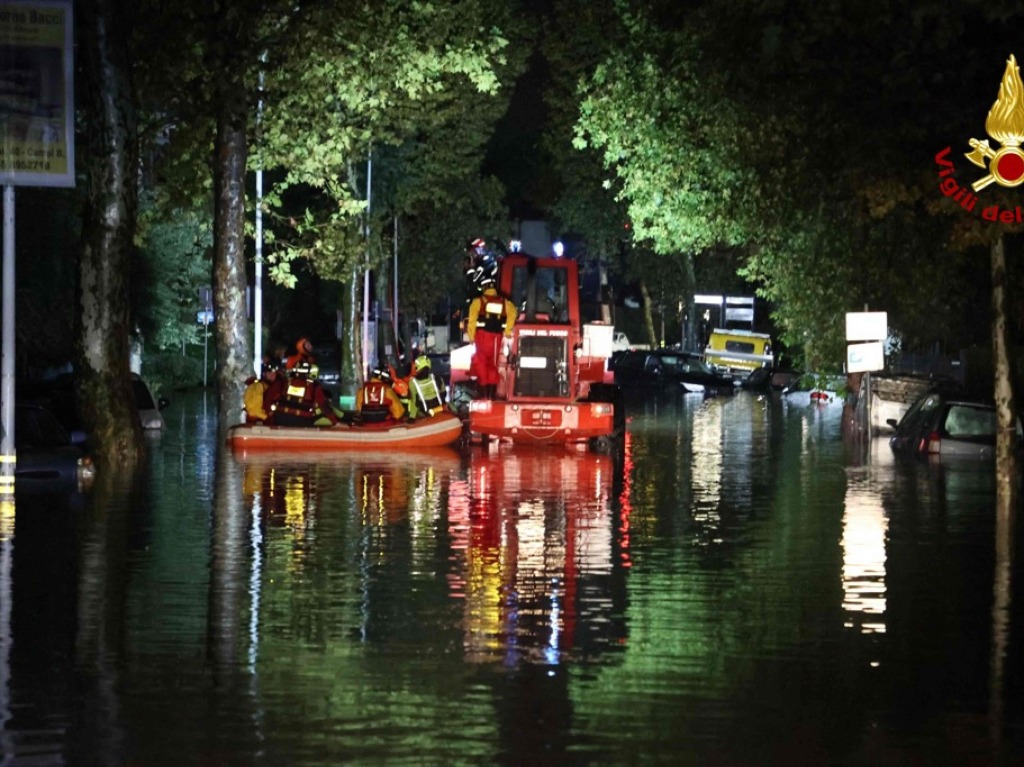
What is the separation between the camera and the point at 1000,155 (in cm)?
2342

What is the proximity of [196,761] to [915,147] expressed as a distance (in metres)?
18.4

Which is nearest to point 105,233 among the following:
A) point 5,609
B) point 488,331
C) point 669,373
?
point 488,331

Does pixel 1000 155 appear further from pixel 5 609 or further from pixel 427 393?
pixel 5 609

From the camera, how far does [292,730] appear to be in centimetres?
988

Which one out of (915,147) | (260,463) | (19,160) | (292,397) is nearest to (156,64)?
(292,397)

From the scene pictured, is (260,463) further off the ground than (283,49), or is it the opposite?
(283,49)

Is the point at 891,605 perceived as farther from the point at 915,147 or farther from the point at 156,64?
the point at 156,64

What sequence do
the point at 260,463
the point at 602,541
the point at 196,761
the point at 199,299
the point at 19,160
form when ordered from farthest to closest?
the point at 199,299 → the point at 260,463 → the point at 19,160 → the point at 602,541 → the point at 196,761

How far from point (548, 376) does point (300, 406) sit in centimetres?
409

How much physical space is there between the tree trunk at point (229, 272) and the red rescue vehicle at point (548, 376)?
17.8 ft

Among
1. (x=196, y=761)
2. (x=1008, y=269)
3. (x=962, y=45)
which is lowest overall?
(x=196, y=761)

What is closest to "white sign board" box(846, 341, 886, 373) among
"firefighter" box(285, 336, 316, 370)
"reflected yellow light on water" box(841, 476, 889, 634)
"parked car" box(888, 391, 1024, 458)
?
"parked car" box(888, 391, 1024, 458)

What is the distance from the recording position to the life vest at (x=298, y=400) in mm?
32750

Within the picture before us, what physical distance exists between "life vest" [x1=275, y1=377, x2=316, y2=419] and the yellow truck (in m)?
46.7
